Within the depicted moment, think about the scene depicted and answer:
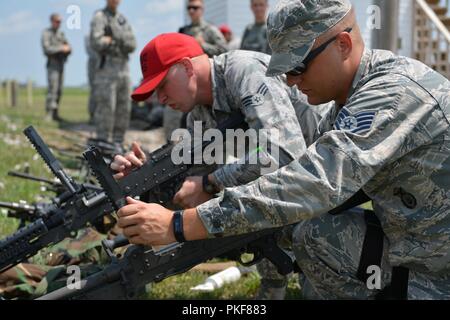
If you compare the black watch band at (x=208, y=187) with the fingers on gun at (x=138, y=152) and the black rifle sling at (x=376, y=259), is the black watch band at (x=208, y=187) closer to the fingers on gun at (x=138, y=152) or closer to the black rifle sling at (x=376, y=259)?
the fingers on gun at (x=138, y=152)

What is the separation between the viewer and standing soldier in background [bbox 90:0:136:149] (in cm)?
929

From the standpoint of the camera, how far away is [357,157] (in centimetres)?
215

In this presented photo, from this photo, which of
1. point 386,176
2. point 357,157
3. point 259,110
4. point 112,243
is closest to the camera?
point 357,157

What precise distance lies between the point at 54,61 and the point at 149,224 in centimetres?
1382

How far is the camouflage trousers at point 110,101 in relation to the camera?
934 centimetres

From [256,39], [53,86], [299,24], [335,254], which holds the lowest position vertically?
[53,86]

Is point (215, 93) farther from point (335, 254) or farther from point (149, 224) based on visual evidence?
point (149, 224)

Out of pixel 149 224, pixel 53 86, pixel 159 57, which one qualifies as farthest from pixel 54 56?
pixel 149 224

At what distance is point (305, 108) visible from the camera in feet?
12.0

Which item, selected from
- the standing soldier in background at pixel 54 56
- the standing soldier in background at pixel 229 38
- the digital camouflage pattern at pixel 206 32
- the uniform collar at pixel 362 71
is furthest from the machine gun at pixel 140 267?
the standing soldier in background at pixel 54 56

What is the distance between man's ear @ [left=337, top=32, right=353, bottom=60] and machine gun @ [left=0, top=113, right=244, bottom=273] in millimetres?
1221

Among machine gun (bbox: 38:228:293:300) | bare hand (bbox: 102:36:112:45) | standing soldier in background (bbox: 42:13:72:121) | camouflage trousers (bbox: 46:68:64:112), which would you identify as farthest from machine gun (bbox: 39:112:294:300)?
camouflage trousers (bbox: 46:68:64:112)
